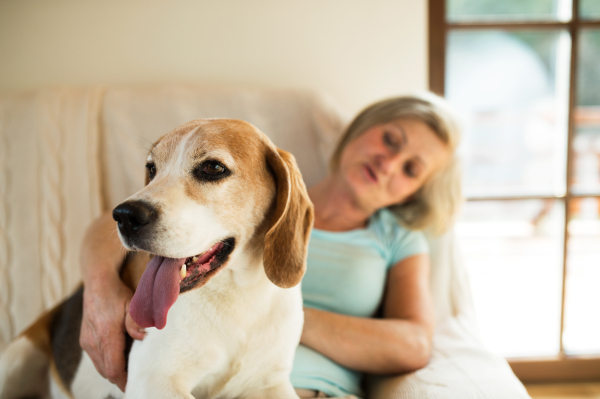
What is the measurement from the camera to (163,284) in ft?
2.19

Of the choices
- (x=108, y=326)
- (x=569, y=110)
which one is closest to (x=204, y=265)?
(x=108, y=326)

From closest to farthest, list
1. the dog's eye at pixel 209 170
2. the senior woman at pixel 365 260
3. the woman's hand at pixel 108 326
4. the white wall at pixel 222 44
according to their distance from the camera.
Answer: the dog's eye at pixel 209 170
the woman's hand at pixel 108 326
the senior woman at pixel 365 260
the white wall at pixel 222 44

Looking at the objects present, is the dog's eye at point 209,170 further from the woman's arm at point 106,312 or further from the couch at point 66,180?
the couch at point 66,180

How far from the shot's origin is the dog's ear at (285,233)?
76cm

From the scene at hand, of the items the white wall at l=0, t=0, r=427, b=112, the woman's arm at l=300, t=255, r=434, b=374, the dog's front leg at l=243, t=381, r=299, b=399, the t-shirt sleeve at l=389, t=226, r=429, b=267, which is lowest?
the woman's arm at l=300, t=255, r=434, b=374

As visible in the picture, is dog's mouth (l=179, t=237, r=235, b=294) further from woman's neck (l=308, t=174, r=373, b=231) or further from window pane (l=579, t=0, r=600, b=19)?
window pane (l=579, t=0, r=600, b=19)

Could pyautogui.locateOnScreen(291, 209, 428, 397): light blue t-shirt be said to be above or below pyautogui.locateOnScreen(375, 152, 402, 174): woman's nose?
below

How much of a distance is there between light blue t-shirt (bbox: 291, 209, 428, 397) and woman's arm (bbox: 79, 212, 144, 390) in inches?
18.7

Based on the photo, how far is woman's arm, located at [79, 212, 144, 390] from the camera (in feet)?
2.78

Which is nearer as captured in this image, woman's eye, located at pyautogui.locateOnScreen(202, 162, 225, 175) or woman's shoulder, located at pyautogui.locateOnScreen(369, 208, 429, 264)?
woman's eye, located at pyautogui.locateOnScreen(202, 162, 225, 175)

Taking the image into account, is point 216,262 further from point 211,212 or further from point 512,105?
point 512,105

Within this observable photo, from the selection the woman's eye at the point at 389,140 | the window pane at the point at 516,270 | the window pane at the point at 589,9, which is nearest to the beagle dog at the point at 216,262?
the woman's eye at the point at 389,140

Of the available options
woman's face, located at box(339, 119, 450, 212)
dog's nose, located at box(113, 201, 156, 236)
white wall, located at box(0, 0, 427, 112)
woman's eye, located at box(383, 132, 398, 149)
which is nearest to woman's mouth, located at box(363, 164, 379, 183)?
woman's face, located at box(339, 119, 450, 212)

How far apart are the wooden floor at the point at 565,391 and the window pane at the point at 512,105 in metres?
1.00
